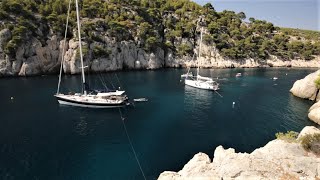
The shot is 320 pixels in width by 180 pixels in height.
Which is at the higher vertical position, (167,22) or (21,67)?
(167,22)

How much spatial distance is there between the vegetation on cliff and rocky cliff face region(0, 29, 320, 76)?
2.25 metres

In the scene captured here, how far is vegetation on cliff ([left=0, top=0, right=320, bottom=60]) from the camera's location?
11062cm

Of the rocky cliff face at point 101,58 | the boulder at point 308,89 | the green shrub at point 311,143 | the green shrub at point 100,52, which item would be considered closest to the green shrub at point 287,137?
the green shrub at point 311,143

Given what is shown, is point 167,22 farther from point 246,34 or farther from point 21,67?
point 21,67

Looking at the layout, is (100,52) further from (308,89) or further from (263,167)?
(263,167)

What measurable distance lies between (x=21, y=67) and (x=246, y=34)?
12257 cm

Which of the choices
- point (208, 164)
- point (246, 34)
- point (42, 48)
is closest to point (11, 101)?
point (42, 48)

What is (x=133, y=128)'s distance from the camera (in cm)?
5447

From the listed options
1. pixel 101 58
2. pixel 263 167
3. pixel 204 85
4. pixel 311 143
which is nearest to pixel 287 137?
pixel 311 143

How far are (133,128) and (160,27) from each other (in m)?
106

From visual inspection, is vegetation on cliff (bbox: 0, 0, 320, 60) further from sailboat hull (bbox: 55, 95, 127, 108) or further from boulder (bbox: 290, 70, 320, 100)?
boulder (bbox: 290, 70, 320, 100)

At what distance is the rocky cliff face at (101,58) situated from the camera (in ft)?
339

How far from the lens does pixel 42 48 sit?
4274 inches

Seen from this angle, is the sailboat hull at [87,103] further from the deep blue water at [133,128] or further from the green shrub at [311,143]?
the green shrub at [311,143]
